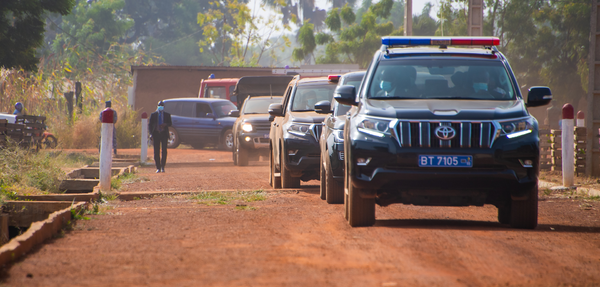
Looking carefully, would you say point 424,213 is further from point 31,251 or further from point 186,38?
point 186,38

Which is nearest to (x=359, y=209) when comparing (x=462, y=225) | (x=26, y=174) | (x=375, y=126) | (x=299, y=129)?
(x=375, y=126)

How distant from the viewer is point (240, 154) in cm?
1802

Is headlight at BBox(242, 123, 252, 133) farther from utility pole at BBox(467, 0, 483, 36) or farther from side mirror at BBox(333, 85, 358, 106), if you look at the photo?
side mirror at BBox(333, 85, 358, 106)

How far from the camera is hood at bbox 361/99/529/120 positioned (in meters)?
6.11

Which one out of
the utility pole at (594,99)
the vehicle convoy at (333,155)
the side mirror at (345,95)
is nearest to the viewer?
the side mirror at (345,95)

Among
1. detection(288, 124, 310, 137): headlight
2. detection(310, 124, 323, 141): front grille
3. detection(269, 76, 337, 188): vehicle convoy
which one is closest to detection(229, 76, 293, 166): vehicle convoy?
detection(269, 76, 337, 188): vehicle convoy

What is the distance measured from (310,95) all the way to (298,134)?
4.17ft

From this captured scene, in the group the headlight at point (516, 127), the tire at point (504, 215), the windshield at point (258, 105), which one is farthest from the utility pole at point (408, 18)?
the headlight at point (516, 127)

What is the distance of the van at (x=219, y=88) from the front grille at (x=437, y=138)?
21.5m

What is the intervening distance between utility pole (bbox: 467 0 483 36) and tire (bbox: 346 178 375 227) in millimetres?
13860

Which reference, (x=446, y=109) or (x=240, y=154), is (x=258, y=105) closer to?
(x=240, y=154)

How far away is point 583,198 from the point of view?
388 inches

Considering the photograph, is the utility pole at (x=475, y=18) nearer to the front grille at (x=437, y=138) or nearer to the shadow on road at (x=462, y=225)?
the shadow on road at (x=462, y=225)

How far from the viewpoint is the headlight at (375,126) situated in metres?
6.14
